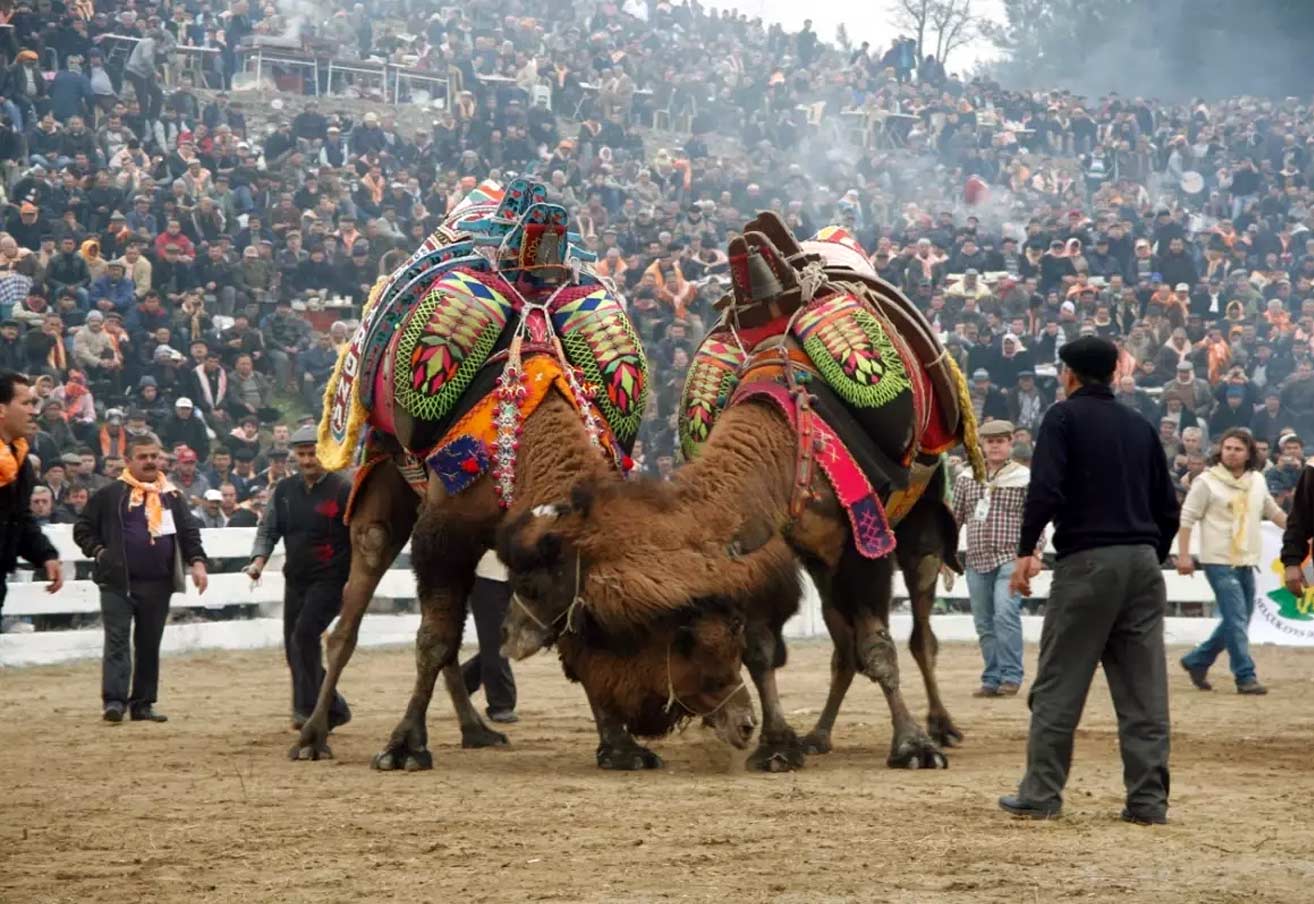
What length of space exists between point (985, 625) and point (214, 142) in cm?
1576

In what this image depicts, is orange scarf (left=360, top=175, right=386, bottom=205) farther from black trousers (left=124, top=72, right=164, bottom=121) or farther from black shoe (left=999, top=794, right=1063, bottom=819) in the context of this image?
black shoe (left=999, top=794, right=1063, bottom=819)

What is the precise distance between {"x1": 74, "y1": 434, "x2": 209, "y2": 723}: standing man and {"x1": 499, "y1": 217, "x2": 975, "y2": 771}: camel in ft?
14.9

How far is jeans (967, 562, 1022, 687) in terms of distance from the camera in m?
14.3

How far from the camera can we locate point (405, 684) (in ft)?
50.0

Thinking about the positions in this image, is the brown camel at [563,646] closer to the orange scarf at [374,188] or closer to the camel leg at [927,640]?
the camel leg at [927,640]

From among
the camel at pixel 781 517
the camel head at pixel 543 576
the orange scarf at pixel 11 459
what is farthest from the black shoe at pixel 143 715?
the camel head at pixel 543 576

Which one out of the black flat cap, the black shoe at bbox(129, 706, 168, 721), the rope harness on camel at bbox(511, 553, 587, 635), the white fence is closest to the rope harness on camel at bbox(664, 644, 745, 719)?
the rope harness on camel at bbox(511, 553, 587, 635)

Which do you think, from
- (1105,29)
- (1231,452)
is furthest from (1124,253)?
(1105,29)

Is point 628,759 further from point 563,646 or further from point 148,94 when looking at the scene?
point 148,94

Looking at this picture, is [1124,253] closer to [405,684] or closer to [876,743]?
[405,684]

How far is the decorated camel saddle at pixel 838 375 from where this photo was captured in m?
9.07

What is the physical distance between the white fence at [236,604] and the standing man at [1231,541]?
137 centimetres

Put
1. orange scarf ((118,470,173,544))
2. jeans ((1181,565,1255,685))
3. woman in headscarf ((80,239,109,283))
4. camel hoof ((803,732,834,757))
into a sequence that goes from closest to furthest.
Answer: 1. camel hoof ((803,732,834,757))
2. orange scarf ((118,470,173,544))
3. jeans ((1181,565,1255,685))
4. woman in headscarf ((80,239,109,283))

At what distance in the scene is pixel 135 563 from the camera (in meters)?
12.9
